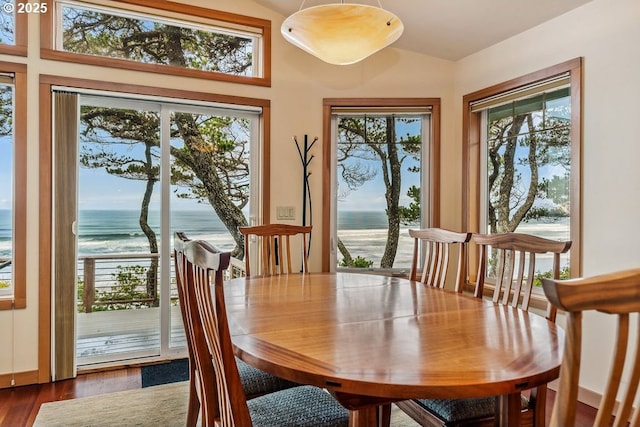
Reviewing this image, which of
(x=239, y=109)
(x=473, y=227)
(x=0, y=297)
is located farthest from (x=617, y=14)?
(x=0, y=297)

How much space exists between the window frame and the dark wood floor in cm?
55

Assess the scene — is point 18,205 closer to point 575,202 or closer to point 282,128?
point 282,128

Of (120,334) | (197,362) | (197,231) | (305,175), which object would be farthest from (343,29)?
(120,334)

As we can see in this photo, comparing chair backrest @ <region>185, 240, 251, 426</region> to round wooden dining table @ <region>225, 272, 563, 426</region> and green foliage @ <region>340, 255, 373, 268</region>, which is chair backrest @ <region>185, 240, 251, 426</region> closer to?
round wooden dining table @ <region>225, 272, 563, 426</region>

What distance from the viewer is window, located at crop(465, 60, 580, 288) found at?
8.96ft

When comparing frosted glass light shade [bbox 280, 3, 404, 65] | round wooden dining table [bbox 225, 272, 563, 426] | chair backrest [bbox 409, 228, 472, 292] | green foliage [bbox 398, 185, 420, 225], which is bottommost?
round wooden dining table [bbox 225, 272, 563, 426]

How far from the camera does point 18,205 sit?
2750 mm

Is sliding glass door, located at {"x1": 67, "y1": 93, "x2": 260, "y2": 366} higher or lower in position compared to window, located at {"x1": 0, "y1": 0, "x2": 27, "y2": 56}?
lower

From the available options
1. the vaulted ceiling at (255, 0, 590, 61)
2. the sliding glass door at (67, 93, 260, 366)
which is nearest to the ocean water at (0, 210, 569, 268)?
the sliding glass door at (67, 93, 260, 366)

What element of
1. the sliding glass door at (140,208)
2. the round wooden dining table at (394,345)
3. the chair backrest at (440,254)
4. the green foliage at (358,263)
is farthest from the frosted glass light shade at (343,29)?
the green foliage at (358,263)

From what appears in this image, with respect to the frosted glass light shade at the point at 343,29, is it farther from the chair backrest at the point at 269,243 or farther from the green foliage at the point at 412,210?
the green foliage at the point at 412,210

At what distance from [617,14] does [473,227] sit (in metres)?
1.79

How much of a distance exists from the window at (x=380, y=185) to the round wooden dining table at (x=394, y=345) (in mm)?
1745

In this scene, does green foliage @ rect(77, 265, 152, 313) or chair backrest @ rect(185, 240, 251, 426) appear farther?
green foliage @ rect(77, 265, 152, 313)
